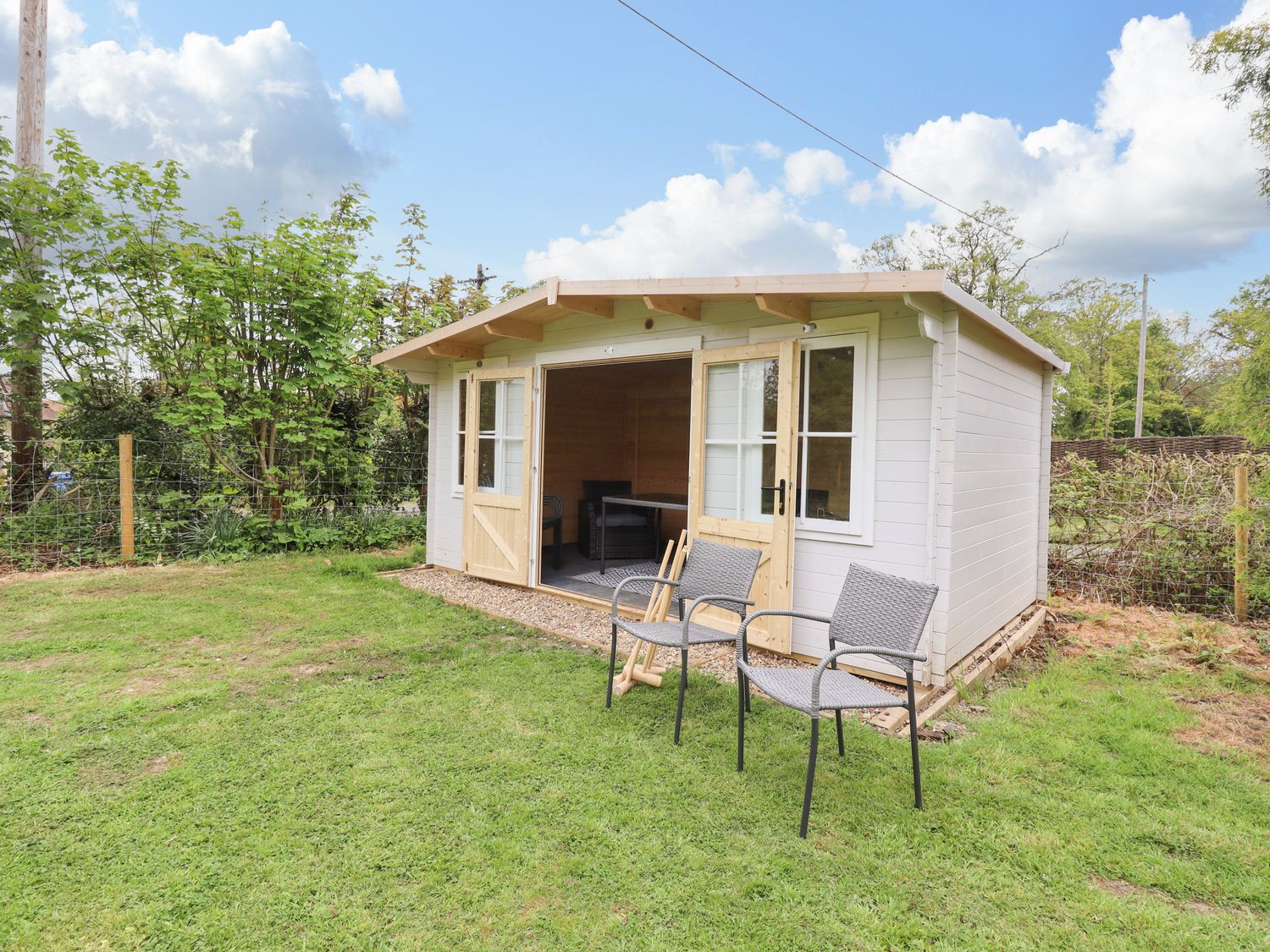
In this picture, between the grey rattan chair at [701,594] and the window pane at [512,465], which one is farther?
the window pane at [512,465]

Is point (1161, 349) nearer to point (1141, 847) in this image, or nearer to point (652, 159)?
point (652, 159)

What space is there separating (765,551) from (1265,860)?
94.6 inches

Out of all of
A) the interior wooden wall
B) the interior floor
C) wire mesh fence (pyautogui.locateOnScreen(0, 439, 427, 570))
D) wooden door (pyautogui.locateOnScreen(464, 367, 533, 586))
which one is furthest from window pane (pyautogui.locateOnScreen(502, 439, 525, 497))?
wire mesh fence (pyautogui.locateOnScreen(0, 439, 427, 570))

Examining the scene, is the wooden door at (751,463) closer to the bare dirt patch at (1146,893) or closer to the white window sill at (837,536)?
the white window sill at (837,536)

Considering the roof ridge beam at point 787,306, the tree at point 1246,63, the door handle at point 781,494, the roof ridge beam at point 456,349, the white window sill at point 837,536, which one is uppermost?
the tree at point 1246,63

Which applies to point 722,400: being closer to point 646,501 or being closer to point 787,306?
point 787,306

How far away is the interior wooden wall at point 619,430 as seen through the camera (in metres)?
7.81

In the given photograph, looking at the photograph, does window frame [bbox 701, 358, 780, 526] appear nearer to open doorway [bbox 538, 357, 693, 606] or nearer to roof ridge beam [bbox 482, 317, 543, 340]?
roof ridge beam [bbox 482, 317, 543, 340]

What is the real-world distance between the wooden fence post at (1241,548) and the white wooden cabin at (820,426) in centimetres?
127

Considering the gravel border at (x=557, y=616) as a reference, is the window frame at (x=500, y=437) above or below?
above

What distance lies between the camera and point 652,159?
1302cm

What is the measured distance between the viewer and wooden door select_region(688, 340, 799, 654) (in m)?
3.89

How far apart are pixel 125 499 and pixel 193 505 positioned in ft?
1.92

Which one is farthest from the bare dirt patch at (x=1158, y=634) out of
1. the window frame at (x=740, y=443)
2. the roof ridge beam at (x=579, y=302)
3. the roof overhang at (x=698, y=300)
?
the roof ridge beam at (x=579, y=302)
